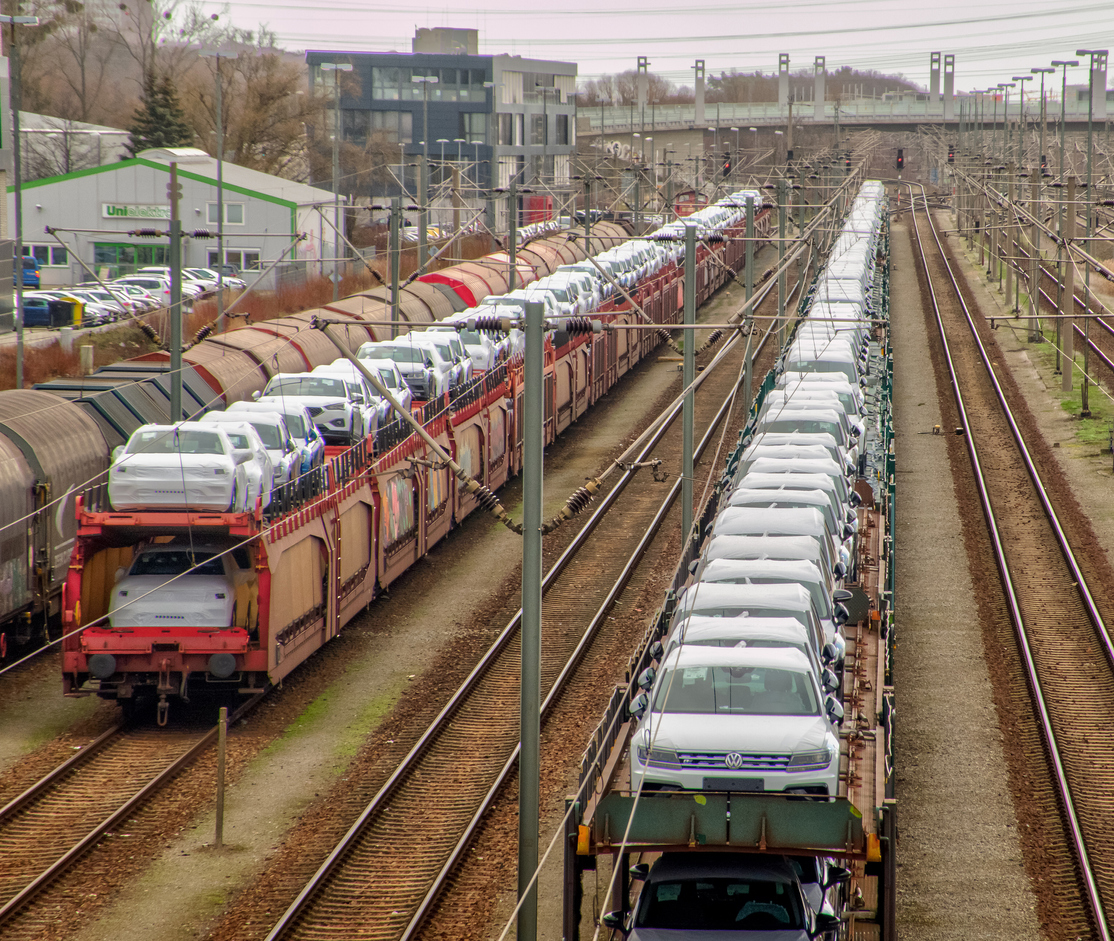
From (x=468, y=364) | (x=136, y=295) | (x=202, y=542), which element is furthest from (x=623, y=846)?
(x=136, y=295)

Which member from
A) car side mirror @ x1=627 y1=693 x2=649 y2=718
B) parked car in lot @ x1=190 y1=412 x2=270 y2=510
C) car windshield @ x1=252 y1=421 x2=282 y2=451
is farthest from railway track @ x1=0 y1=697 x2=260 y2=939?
car side mirror @ x1=627 y1=693 x2=649 y2=718

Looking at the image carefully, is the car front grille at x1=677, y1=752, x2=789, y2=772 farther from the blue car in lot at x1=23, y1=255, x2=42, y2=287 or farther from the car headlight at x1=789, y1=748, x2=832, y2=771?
the blue car in lot at x1=23, y1=255, x2=42, y2=287

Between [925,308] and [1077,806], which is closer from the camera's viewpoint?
[1077,806]

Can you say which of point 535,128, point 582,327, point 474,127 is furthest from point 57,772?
point 535,128

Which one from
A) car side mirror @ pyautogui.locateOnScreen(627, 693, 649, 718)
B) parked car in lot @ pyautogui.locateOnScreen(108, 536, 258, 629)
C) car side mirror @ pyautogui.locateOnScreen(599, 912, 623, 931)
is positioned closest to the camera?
car side mirror @ pyautogui.locateOnScreen(599, 912, 623, 931)

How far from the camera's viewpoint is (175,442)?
758 inches

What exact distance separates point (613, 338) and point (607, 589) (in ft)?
66.8

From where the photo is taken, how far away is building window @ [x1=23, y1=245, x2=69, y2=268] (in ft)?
222

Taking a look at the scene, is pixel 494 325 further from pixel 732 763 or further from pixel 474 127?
pixel 474 127

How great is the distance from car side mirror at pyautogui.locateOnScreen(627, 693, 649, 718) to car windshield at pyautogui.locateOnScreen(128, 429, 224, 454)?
7985 millimetres

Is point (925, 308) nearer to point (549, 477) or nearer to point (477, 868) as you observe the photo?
point (549, 477)

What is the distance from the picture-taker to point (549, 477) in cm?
3531

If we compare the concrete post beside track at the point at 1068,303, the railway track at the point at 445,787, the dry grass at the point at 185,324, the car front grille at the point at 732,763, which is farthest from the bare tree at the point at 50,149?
the car front grille at the point at 732,763

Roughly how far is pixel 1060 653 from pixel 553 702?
8.02m
